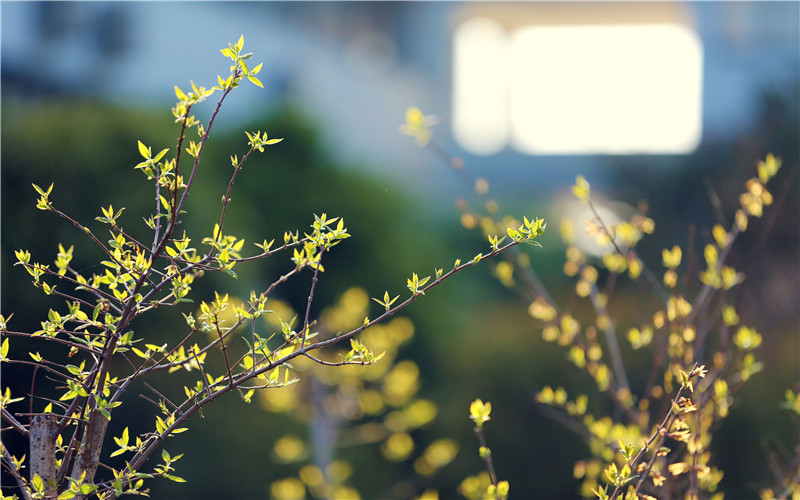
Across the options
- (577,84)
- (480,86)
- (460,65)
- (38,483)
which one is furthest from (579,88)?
(38,483)

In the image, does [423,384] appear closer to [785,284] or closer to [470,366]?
[470,366]

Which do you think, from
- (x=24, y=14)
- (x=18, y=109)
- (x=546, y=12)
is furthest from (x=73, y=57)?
(x=546, y=12)

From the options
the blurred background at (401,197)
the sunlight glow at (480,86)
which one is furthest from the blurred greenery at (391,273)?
the sunlight glow at (480,86)

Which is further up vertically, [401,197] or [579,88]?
[579,88]

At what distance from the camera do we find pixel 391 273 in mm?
5328

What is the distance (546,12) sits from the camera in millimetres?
10859

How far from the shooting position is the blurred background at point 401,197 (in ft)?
11.5

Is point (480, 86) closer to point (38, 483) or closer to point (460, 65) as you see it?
point (460, 65)

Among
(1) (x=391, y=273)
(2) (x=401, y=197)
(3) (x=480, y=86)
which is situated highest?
(3) (x=480, y=86)

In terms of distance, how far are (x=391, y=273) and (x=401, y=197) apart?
0.98m

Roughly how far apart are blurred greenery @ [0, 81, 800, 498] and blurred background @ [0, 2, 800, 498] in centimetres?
2

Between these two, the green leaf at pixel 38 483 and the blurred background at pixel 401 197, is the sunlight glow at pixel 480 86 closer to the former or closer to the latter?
the blurred background at pixel 401 197

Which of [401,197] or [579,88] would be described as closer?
[401,197]

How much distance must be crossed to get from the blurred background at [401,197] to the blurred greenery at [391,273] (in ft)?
0.05
